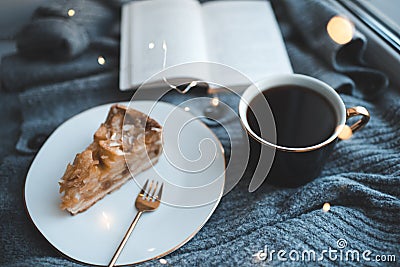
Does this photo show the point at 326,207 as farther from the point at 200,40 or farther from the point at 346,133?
the point at 200,40

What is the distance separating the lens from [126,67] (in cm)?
73

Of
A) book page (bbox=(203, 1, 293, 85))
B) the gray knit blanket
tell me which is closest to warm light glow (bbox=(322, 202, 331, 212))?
the gray knit blanket

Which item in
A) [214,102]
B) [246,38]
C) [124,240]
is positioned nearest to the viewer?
[124,240]

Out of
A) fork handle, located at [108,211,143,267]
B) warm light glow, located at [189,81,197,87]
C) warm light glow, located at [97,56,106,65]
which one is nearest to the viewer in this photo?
fork handle, located at [108,211,143,267]

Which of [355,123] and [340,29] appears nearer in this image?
[355,123]

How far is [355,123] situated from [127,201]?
0.98 ft

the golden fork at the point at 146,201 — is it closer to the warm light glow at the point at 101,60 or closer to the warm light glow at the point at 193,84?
the warm light glow at the point at 193,84

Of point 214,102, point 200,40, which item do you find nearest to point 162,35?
point 200,40

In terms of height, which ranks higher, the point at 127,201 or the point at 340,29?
the point at 340,29

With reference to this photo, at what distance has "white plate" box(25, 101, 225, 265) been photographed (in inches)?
20.7

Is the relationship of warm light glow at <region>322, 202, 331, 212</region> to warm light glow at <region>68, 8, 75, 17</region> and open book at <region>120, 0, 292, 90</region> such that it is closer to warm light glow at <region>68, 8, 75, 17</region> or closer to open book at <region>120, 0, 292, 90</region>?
open book at <region>120, 0, 292, 90</region>

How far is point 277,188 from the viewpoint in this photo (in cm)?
59

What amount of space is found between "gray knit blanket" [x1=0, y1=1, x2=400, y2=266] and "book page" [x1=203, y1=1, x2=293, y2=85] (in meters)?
0.03

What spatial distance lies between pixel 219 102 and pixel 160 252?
239mm
